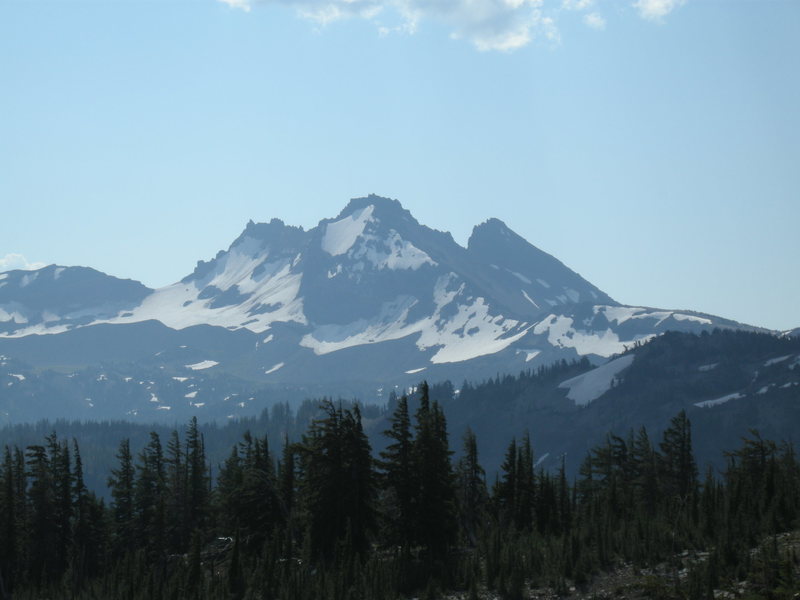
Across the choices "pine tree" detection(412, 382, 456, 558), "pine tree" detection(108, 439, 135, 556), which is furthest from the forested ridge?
"pine tree" detection(108, 439, 135, 556)

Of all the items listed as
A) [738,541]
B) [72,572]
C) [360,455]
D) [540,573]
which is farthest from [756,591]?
[72,572]

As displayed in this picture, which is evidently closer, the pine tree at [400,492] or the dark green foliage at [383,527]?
the dark green foliage at [383,527]

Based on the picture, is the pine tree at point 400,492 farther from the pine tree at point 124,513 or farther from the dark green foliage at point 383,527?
the pine tree at point 124,513

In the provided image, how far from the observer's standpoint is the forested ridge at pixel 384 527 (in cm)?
6512

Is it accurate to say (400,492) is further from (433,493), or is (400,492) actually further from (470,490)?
(470,490)

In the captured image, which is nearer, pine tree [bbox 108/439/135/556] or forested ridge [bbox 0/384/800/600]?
forested ridge [bbox 0/384/800/600]

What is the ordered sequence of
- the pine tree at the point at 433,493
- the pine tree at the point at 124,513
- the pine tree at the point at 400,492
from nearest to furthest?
the pine tree at the point at 433,493, the pine tree at the point at 400,492, the pine tree at the point at 124,513

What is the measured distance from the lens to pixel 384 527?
254 feet

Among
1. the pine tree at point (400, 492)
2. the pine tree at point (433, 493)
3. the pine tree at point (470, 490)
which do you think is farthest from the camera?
the pine tree at point (470, 490)

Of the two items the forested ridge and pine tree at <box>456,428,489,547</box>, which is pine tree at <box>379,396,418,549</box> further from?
pine tree at <box>456,428,489,547</box>

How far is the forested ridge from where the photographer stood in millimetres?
65125

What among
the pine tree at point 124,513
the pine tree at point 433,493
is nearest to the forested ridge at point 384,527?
the pine tree at point 433,493

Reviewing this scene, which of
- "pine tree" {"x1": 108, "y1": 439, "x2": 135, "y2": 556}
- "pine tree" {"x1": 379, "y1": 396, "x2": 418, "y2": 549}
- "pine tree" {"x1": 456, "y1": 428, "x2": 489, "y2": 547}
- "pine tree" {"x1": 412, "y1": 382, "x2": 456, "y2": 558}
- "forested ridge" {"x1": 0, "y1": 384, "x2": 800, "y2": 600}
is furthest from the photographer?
"pine tree" {"x1": 108, "y1": 439, "x2": 135, "y2": 556}

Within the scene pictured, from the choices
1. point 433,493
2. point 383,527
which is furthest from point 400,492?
point 383,527
